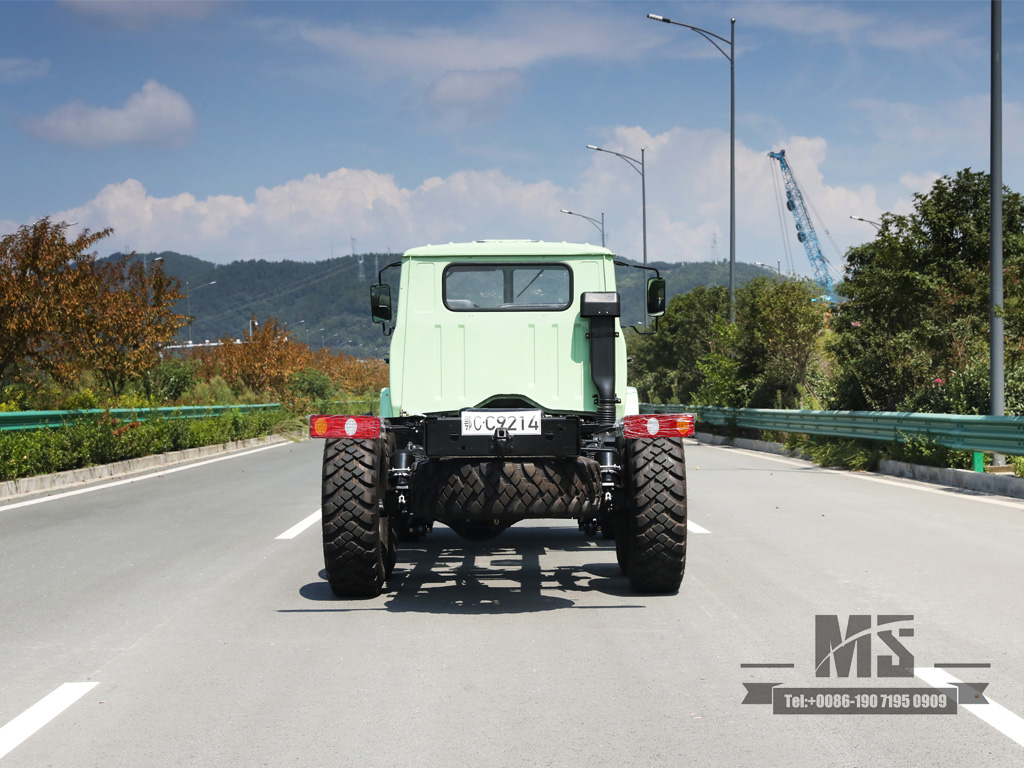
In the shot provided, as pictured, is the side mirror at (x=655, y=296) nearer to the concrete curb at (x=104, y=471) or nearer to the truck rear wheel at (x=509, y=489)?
the truck rear wheel at (x=509, y=489)

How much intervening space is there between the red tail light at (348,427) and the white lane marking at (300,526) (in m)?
3.69

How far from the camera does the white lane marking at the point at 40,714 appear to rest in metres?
4.56

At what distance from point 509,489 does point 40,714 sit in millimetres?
3118

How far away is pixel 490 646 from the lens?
6199 millimetres

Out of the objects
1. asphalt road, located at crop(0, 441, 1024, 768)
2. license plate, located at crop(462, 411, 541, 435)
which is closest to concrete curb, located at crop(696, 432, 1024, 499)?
asphalt road, located at crop(0, 441, 1024, 768)

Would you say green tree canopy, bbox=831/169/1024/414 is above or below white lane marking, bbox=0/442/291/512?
above

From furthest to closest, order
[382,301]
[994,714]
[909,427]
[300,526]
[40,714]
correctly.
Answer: [909,427], [300,526], [382,301], [40,714], [994,714]

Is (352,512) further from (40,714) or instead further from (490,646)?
(40,714)

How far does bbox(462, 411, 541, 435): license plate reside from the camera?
7.16 meters

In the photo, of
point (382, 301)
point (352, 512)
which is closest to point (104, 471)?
point (382, 301)

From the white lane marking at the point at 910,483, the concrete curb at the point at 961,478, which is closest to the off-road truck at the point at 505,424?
the white lane marking at the point at 910,483

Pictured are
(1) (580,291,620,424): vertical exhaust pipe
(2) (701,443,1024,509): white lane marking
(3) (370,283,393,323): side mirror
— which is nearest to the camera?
(1) (580,291,620,424): vertical exhaust pipe

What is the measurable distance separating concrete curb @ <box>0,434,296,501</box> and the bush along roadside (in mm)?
164

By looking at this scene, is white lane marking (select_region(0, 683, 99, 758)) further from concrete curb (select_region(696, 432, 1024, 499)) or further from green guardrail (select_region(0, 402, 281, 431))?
green guardrail (select_region(0, 402, 281, 431))
